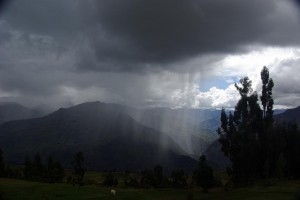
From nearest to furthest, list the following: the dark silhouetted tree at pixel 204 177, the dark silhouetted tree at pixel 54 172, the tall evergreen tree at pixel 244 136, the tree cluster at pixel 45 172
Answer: the dark silhouetted tree at pixel 204 177 → the tall evergreen tree at pixel 244 136 → the dark silhouetted tree at pixel 54 172 → the tree cluster at pixel 45 172

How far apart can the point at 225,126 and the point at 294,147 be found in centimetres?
1708

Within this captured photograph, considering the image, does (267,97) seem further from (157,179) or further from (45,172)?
(45,172)

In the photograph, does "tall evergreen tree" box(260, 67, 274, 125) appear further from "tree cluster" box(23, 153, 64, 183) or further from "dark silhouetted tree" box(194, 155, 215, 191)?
"tree cluster" box(23, 153, 64, 183)

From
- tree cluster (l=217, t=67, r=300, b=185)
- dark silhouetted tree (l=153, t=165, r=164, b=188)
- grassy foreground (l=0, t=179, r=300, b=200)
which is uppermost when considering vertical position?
tree cluster (l=217, t=67, r=300, b=185)

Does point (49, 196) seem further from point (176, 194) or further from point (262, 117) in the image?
point (262, 117)

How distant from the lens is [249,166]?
9706 cm

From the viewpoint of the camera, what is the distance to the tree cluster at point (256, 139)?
310 ft

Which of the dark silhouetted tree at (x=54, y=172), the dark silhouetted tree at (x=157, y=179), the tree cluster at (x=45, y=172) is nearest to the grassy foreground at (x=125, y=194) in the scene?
the dark silhouetted tree at (x=157, y=179)

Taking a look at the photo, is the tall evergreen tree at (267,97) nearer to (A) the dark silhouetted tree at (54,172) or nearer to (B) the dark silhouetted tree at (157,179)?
(B) the dark silhouetted tree at (157,179)

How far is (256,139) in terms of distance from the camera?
9812 centimetres

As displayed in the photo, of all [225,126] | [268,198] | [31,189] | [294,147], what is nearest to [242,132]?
[225,126]

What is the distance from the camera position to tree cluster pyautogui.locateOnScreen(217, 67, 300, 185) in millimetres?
94625

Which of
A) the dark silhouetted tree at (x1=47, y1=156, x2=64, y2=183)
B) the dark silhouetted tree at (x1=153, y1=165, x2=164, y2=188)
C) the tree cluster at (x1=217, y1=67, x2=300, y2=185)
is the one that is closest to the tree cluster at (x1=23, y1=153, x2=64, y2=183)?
the dark silhouetted tree at (x1=47, y1=156, x2=64, y2=183)

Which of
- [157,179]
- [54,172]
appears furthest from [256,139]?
[54,172]
